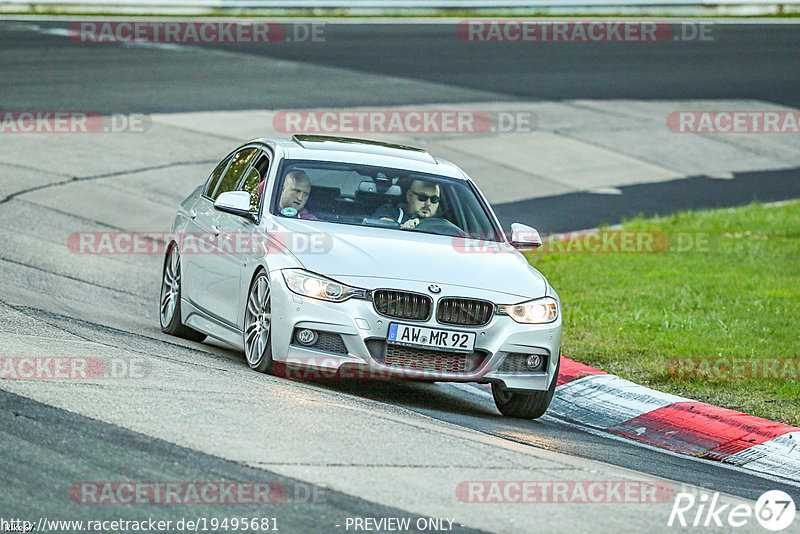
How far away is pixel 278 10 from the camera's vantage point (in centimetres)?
3456

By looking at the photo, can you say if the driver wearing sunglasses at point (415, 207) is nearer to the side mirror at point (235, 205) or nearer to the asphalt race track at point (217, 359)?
the side mirror at point (235, 205)

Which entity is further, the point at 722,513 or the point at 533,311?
the point at 533,311

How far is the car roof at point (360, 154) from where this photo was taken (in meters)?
9.70

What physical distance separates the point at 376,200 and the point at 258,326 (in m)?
1.36

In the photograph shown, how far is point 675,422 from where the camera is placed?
9031 mm

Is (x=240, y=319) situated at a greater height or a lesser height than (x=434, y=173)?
lesser

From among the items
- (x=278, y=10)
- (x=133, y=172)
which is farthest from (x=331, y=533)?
(x=278, y=10)

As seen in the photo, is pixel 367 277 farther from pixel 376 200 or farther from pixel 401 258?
pixel 376 200

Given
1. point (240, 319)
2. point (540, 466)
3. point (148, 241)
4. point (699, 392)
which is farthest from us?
point (148, 241)

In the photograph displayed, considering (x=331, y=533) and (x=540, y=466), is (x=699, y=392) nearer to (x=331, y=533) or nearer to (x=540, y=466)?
(x=540, y=466)

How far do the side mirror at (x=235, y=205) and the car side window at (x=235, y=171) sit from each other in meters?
1.02

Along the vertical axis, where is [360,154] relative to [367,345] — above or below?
above

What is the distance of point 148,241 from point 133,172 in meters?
3.19

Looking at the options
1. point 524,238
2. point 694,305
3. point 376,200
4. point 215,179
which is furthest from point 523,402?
point 694,305
